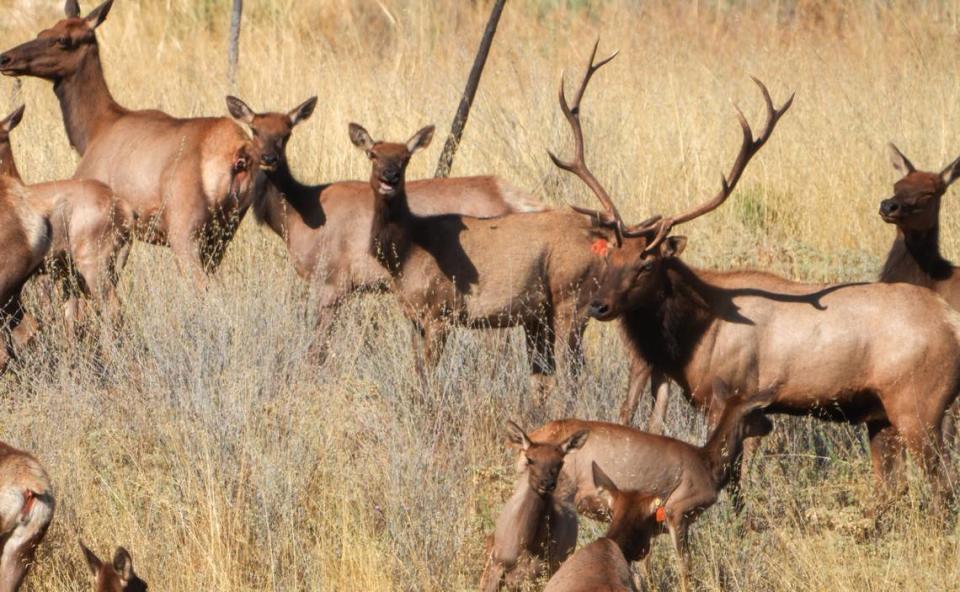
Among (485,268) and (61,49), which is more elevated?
(61,49)

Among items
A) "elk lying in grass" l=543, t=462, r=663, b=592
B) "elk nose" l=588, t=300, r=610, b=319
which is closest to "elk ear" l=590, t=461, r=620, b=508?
"elk lying in grass" l=543, t=462, r=663, b=592

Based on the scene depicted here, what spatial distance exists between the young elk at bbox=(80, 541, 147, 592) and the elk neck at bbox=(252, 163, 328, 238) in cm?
506

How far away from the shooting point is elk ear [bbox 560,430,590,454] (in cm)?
630

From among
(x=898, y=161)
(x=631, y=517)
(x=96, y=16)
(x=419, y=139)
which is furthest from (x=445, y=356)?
(x=96, y=16)

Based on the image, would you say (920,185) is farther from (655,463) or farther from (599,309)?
(655,463)

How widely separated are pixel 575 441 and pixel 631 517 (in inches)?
20.6

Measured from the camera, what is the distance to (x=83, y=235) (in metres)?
9.38

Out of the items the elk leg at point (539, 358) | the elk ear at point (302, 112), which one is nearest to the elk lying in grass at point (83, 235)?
the elk ear at point (302, 112)

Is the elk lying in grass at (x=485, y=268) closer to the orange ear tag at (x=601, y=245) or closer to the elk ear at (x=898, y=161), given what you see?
the orange ear tag at (x=601, y=245)

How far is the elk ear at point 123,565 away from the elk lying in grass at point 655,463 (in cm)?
182

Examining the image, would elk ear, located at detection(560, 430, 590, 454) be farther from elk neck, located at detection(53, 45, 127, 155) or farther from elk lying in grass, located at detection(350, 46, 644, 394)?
elk neck, located at detection(53, 45, 127, 155)

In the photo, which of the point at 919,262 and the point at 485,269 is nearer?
the point at 919,262

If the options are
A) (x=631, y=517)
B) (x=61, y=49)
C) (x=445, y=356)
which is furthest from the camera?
(x=61, y=49)

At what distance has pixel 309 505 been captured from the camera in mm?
6785
